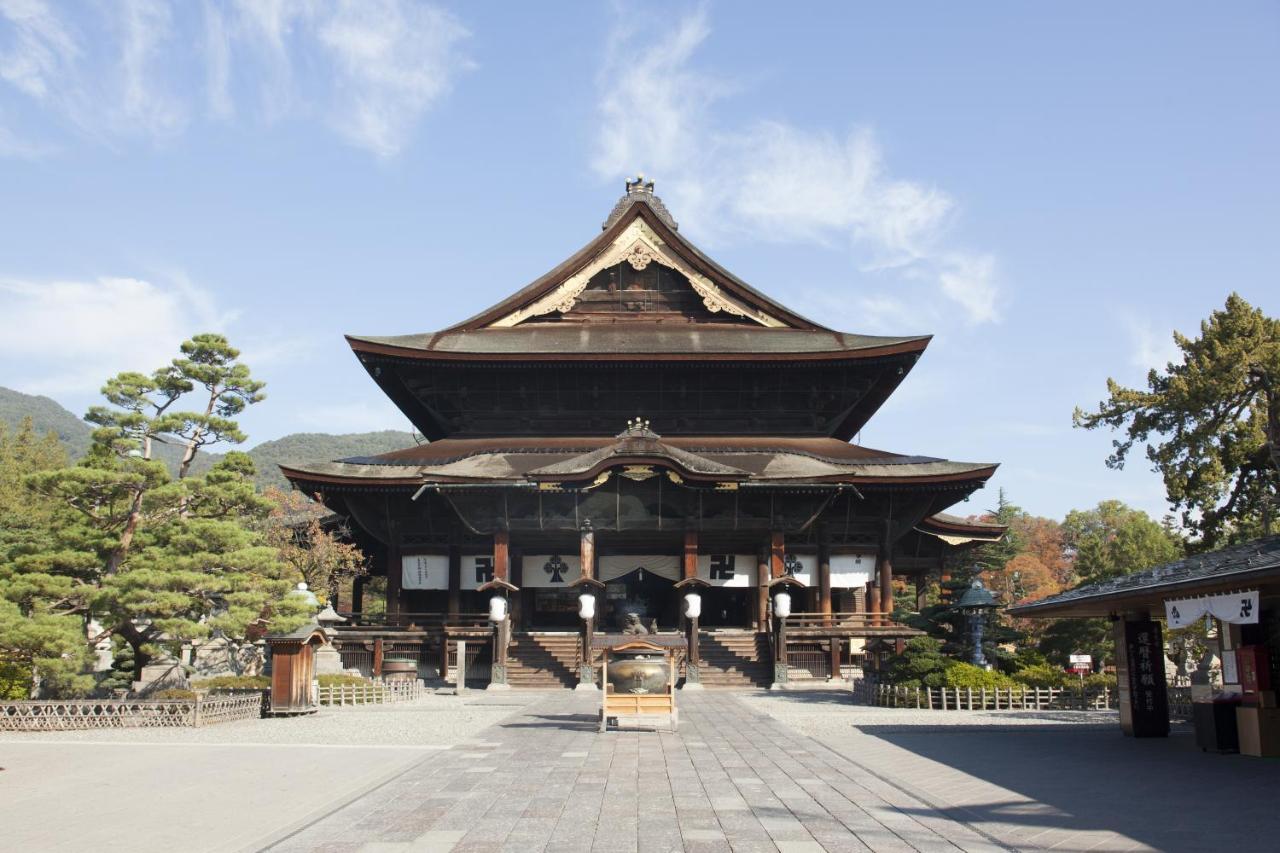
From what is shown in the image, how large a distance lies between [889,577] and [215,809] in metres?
28.0

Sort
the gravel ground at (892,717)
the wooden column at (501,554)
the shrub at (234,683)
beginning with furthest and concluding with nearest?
the wooden column at (501,554), the shrub at (234,683), the gravel ground at (892,717)

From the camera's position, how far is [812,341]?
1479 inches

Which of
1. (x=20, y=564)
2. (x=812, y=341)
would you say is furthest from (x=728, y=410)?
(x=20, y=564)

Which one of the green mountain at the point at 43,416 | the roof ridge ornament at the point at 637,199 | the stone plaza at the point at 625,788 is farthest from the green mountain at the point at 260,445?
the stone plaza at the point at 625,788

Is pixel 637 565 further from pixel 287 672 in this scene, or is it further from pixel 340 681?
pixel 287 672

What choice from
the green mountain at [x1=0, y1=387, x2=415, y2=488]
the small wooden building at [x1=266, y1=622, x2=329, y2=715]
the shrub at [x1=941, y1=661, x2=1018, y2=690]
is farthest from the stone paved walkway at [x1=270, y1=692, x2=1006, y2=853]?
the green mountain at [x1=0, y1=387, x2=415, y2=488]

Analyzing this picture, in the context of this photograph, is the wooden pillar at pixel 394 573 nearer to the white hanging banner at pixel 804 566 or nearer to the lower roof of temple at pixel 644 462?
the lower roof of temple at pixel 644 462

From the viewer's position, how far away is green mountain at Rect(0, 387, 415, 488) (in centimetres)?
16025

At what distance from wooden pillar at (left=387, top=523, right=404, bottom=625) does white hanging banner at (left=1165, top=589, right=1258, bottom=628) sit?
82.2 feet

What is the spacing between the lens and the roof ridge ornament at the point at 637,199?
4163 cm

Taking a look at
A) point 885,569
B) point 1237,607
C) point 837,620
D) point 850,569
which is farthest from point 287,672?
point 885,569

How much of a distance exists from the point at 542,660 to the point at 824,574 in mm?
10324

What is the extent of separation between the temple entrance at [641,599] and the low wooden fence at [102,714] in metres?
17.0

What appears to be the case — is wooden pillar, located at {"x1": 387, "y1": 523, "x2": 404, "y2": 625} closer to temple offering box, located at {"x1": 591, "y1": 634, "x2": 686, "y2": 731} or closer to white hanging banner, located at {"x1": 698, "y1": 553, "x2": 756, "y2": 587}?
white hanging banner, located at {"x1": 698, "y1": 553, "x2": 756, "y2": 587}
